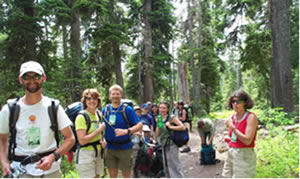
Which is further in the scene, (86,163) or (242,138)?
(86,163)

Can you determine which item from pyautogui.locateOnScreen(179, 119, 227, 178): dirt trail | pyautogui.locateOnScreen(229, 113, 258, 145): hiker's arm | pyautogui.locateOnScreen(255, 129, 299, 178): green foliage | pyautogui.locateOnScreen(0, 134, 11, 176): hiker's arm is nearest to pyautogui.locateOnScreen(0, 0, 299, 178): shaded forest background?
pyautogui.locateOnScreen(255, 129, 299, 178): green foliage

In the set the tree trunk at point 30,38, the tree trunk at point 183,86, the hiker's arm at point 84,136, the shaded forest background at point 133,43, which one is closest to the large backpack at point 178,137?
the hiker's arm at point 84,136

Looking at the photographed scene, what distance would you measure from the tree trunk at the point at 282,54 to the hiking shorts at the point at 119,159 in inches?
294

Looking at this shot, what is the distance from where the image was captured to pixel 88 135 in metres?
3.62

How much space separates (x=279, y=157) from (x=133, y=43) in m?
11.4

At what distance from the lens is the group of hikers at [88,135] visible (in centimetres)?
238

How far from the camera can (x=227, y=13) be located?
47.9 feet

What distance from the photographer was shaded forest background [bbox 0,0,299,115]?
9.01 m

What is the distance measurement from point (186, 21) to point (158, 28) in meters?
3.50

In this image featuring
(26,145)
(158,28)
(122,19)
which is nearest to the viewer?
(26,145)

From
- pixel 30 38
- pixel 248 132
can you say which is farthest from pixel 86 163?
pixel 30 38

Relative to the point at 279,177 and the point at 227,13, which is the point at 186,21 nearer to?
the point at 227,13

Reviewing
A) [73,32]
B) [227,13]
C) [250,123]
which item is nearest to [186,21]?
[227,13]

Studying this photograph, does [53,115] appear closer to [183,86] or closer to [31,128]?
[31,128]
